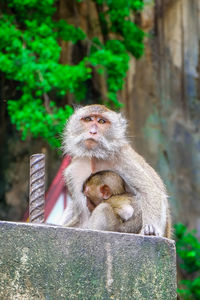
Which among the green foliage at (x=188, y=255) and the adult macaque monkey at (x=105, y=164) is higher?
the adult macaque monkey at (x=105, y=164)

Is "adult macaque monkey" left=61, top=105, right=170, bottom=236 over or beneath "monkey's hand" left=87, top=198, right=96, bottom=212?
over

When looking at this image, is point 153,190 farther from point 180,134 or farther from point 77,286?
point 180,134

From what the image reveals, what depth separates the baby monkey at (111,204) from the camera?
4.98 m

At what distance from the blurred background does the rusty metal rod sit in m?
7.12

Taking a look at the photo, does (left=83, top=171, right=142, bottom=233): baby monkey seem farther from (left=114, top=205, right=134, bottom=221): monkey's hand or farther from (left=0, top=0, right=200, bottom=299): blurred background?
(left=0, top=0, right=200, bottom=299): blurred background

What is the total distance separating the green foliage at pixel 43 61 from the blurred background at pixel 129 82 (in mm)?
27

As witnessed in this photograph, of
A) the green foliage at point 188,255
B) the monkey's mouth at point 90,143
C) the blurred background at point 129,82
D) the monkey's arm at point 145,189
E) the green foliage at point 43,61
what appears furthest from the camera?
the green foliage at point 188,255

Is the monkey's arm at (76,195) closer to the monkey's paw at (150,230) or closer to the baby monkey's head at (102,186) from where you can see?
the baby monkey's head at (102,186)

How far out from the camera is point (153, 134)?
47.7ft

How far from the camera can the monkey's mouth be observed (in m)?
5.48

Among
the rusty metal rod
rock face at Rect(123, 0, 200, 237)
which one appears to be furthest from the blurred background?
the rusty metal rod

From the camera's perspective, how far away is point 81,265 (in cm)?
367

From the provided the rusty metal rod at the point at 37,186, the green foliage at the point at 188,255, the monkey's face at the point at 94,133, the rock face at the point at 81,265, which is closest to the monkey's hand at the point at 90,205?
the monkey's face at the point at 94,133

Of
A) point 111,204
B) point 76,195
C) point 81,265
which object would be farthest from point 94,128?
point 81,265
